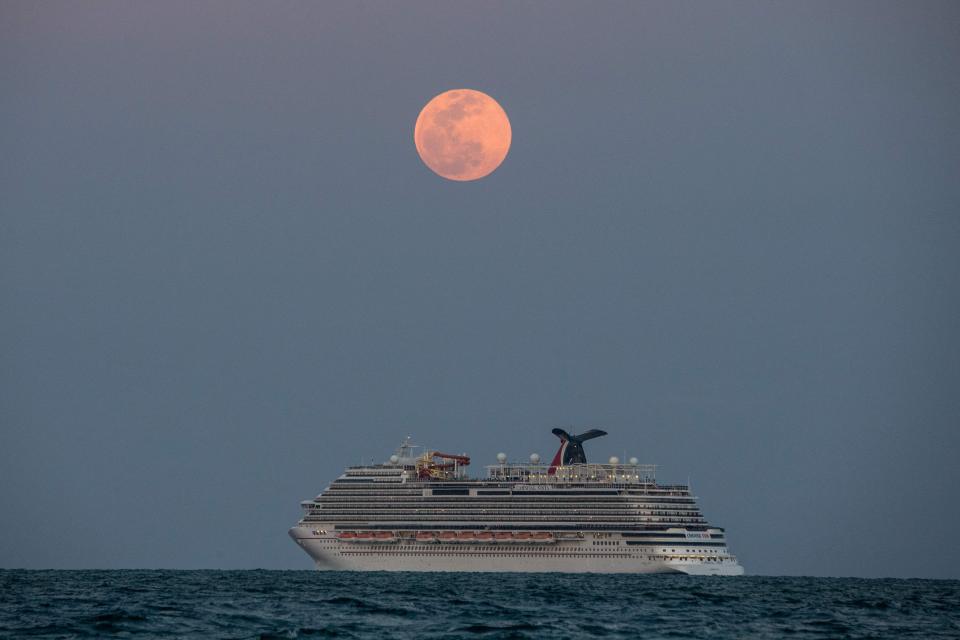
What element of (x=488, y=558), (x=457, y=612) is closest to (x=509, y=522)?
(x=488, y=558)

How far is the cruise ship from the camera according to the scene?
12550cm

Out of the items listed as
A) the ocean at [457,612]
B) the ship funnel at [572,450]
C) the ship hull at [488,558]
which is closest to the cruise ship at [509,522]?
the ship hull at [488,558]

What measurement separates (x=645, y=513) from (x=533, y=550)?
11842mm

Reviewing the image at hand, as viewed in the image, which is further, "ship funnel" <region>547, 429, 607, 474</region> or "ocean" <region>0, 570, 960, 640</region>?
"ship funnel" <region>547, 429, 607, 474</region>

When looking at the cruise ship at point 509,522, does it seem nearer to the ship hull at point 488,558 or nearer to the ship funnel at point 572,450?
the ship hull at point 488,558

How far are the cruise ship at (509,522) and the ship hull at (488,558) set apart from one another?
10cm

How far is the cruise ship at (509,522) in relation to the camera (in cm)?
12550

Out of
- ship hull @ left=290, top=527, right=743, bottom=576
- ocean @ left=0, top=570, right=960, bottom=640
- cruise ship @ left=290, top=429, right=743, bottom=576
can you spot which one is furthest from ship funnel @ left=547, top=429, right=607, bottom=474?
ocean @ left=0, top=570, right=960, bottom=640

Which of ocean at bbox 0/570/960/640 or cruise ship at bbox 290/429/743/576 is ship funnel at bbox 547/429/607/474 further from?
ocean at bbox 0/570/960/640

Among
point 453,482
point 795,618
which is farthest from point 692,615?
point 453,482

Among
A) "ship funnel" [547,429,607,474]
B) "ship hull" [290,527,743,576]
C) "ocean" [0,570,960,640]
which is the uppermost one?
"ship funnel" [547,429,607,474]

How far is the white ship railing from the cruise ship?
0.11 meters

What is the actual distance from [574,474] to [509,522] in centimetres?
890

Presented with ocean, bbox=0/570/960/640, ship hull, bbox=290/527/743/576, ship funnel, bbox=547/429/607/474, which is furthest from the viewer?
ship funnel, bbox=547/429/607/474
